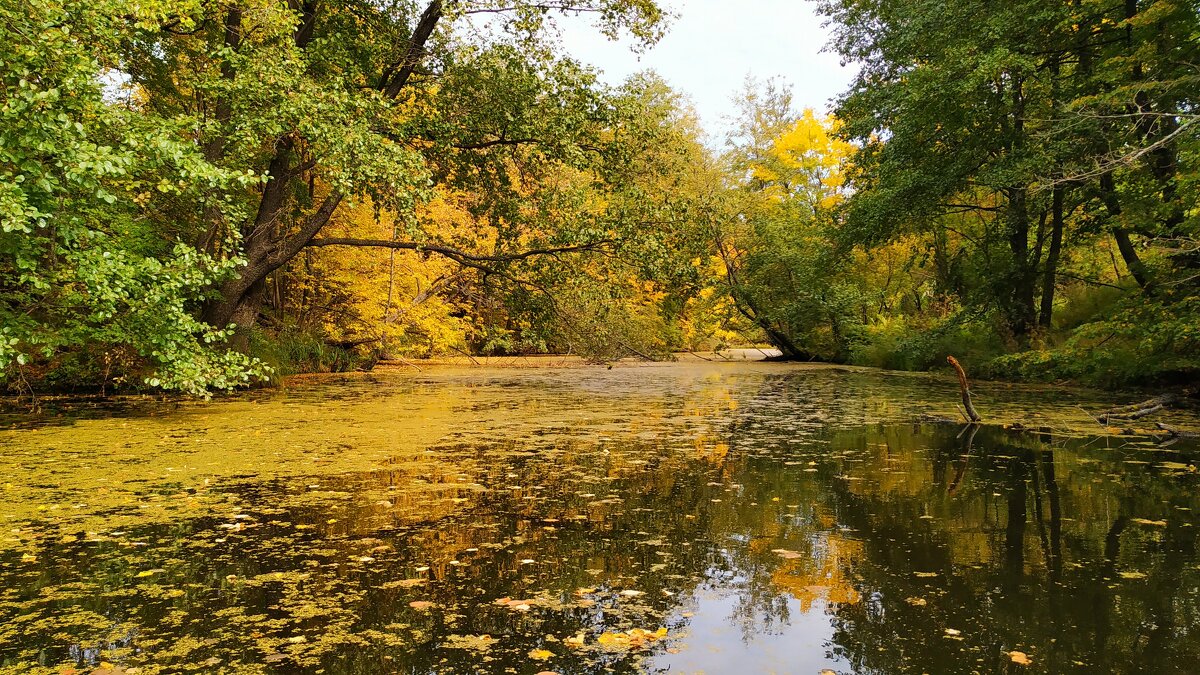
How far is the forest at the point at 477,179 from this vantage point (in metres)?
7.08

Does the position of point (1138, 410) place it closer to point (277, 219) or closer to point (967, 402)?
point (967, 402)

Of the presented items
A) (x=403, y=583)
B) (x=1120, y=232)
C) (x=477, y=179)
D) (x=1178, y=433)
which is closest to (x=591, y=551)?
(x=403, y=583)

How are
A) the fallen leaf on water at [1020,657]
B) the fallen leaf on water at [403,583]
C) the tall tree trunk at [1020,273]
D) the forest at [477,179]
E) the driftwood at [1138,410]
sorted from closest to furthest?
the fallen leaf on water at [1020,657] → the fallen leaf on water at [403,583] → the forest at [477,179] → the driftwood at [1138,410] → the tall tree trunk at [1020,273]

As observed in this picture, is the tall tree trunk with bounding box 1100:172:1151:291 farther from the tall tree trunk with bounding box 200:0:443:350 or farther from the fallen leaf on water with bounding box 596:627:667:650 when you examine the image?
the fallen leaf on water with bounding box 596:627:667:650

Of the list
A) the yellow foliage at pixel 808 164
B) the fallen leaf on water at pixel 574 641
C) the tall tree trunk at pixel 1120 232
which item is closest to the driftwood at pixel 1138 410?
the tall tree trunk at pixel 1120 232

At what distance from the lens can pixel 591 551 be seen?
12.5 feet

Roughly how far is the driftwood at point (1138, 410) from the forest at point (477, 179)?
0.88m

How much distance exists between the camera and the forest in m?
7.08

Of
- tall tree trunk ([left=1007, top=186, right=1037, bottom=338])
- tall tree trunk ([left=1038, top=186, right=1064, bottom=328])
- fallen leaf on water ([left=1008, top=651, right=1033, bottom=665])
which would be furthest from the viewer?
tall tree trunk ([left=1007, top=186, right=1037, bottom=338])

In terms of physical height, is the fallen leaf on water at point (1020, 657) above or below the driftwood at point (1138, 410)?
below

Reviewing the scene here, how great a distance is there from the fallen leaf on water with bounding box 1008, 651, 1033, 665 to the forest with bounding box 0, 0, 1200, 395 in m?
6.75

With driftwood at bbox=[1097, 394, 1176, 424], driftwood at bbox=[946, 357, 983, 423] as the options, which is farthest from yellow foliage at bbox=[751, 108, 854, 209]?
driftwood at bbox=[946, 357, 983, 423]

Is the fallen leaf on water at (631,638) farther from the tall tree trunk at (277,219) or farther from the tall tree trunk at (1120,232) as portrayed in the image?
the tall tree trunk at (1120,232)

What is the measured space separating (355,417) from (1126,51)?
13.7 metres
